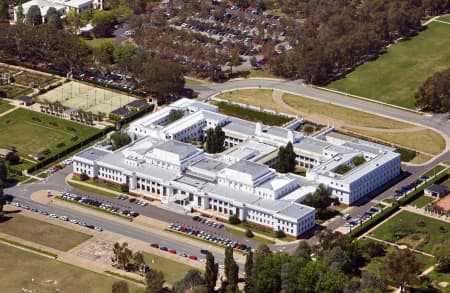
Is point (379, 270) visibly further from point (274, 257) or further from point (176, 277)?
point (176, 277)

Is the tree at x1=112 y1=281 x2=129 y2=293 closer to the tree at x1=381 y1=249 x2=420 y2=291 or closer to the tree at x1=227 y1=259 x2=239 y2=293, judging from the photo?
the tree at x1=227 y1=259 x2=239 y2=293

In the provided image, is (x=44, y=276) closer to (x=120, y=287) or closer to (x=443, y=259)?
(x=120, y=287)

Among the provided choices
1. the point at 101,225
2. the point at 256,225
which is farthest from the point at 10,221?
the point at 256,225

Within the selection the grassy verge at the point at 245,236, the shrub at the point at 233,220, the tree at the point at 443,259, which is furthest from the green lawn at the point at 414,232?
the shrub at the point at 233,220

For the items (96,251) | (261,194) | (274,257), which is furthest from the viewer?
(261,194)

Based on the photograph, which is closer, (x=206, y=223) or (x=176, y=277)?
(x=176, y=277)

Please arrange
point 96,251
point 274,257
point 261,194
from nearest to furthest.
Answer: point 274,257 < point 96,251 < point 261,194

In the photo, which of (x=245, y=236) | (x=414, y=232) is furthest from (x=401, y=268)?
(x=245, y=236)
